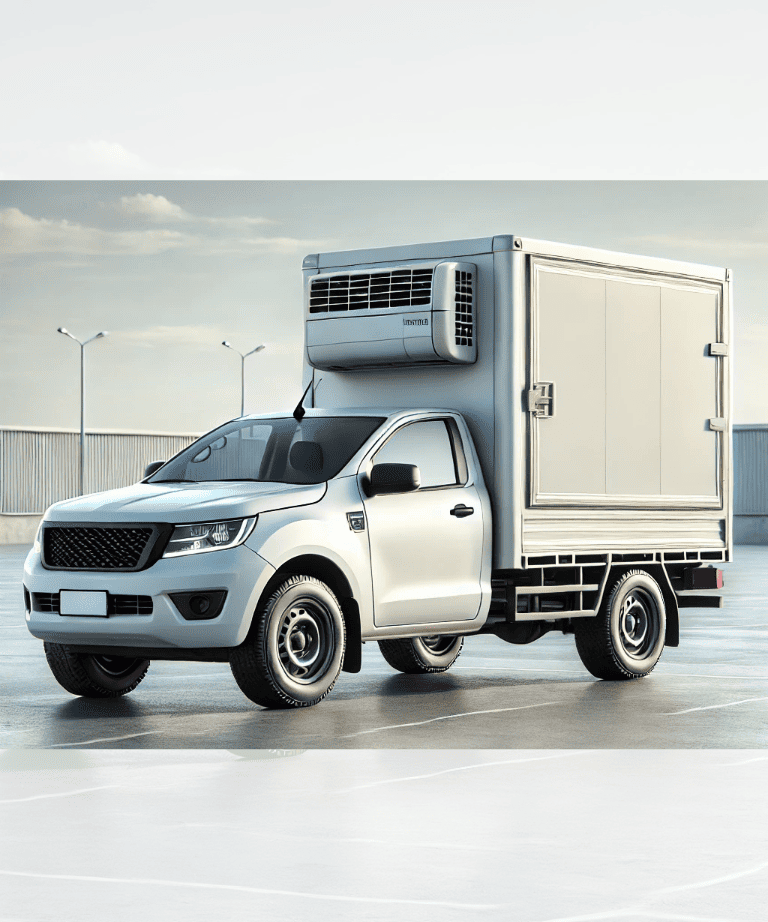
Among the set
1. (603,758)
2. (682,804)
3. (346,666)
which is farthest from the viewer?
(346,666)

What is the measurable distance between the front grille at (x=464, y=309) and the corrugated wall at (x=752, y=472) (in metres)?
43.1

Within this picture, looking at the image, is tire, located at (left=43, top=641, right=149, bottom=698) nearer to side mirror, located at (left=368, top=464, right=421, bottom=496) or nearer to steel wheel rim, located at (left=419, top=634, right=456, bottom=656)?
side mirror, located at (left=368, top=464, right=421, bottom=496)

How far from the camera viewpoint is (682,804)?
302 inches

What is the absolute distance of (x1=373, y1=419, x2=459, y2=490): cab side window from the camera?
40.8 ft

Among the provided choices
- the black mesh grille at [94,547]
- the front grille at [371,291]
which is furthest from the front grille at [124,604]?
the front grille at [371,291]

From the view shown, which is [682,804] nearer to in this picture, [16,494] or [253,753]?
[253,753]

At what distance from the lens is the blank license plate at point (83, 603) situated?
11.1 m

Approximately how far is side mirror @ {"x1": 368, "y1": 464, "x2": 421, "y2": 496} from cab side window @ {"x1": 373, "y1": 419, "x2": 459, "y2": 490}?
0.59m

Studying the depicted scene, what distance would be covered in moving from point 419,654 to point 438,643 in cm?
35

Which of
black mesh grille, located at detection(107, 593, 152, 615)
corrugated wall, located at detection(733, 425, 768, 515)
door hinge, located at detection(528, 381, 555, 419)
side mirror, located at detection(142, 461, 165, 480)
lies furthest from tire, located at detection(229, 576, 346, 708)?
corrugated wall, located at detection(733, 425, 768, 515)

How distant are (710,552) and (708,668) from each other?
97 cm

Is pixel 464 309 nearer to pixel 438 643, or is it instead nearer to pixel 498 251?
pixel 498 251

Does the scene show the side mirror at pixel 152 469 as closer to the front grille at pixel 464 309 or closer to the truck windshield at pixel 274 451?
the truck windshield at pixel 274 451

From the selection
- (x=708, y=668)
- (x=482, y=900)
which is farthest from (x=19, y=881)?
(x=708, y=668)
